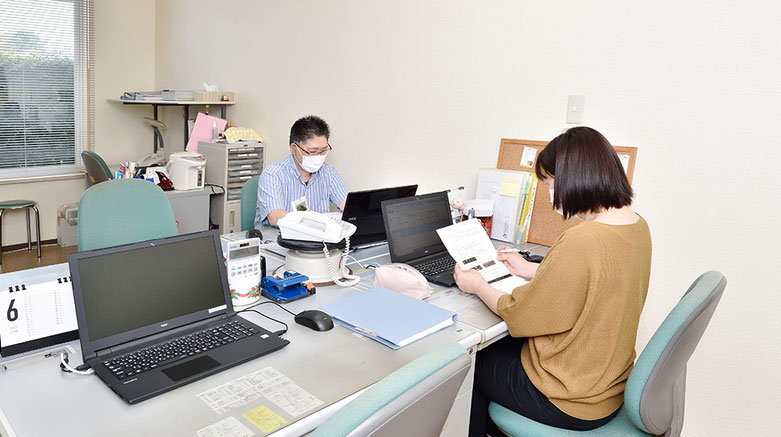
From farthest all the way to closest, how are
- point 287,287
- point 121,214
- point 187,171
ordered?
point 187,171 < point 121,214 < point 287,287

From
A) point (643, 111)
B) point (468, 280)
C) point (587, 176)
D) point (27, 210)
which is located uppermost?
point (643, 111)

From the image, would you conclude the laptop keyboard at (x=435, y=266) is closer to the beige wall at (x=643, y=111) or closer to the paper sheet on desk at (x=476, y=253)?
the paper sheet on desk at (x=476, y=253)

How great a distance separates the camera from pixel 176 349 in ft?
4.28

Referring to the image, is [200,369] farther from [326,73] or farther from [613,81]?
[326,73]

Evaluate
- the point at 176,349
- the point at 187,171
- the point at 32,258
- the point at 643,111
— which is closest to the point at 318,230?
the point at 176,349

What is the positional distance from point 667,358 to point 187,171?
326 centimetres

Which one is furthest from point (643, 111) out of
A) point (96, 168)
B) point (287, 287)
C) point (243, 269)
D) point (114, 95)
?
point (114, 95)

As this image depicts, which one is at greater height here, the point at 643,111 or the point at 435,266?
the point at 643,111

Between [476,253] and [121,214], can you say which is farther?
[121,214]

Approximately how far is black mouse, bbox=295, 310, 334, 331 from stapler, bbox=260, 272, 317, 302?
0.17 meters

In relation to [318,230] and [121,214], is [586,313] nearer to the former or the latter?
[318,230]

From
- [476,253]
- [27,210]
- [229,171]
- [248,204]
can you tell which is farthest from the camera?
[27,210]

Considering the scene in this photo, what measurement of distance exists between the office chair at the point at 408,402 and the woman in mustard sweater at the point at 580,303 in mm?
635

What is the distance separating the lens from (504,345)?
5.84ft
